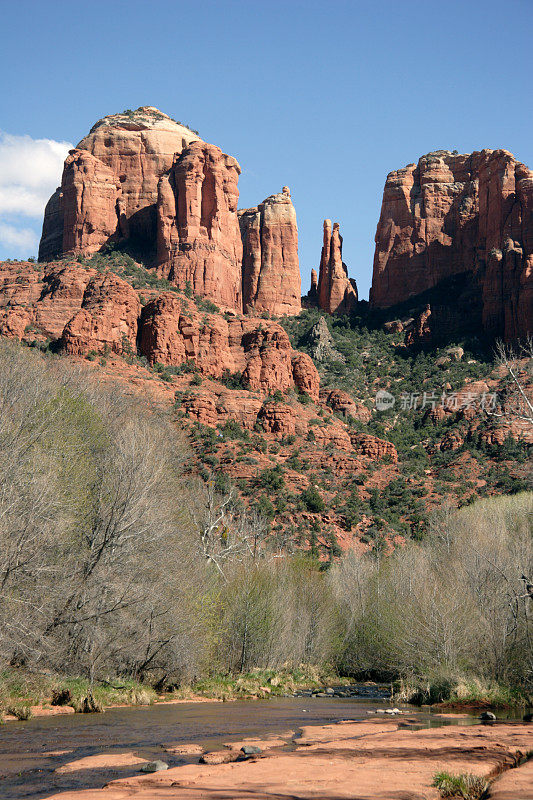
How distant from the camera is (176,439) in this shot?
52469 millimetres

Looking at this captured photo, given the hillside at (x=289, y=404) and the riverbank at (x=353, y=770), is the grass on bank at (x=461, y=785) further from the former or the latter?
the hillside at (x=289, y=404)

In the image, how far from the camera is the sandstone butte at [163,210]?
311 feet

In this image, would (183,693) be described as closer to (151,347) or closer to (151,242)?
(151,347)

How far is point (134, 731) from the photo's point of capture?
60.7ft

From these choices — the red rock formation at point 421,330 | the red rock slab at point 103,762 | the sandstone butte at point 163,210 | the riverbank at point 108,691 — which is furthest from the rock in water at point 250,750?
the red rock formation at point 421,330

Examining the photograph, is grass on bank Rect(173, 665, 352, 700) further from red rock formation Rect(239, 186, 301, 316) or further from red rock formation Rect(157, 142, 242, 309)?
red rock formation Rect(239, 186, 301, 316)

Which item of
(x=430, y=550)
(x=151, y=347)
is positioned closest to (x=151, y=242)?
(x=151, y=347)

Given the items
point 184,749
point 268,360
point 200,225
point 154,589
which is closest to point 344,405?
point 268,360

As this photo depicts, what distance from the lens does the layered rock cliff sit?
115438 mm

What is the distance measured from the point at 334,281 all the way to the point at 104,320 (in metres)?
52.6

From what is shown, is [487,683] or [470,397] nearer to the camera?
[487,683]

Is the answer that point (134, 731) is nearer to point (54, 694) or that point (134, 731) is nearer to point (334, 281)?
point (54, 694)

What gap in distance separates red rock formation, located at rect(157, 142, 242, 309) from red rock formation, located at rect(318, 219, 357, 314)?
1955 cm

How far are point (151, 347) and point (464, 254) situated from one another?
174 feet
